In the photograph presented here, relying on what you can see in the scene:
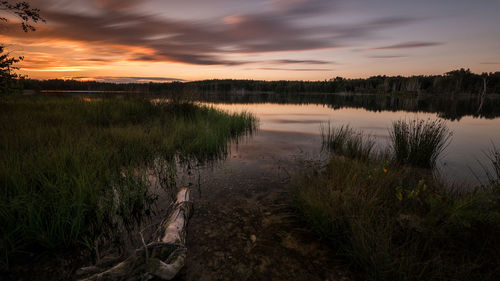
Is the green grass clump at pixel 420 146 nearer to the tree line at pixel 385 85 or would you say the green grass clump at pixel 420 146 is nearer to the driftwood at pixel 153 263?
the driftwood at pixel 153 263

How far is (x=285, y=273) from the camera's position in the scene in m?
2.99

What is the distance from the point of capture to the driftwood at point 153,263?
2393 mm

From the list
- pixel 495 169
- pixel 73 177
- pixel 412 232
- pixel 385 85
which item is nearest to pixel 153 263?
pixel 73 177

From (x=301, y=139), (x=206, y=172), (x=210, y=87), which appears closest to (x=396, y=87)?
(x=210, y=87)

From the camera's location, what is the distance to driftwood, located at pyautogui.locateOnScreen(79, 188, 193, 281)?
2.39 metres

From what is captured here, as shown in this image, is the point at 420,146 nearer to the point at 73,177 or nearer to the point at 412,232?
the point at 412,232

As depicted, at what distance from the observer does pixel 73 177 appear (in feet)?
13.3

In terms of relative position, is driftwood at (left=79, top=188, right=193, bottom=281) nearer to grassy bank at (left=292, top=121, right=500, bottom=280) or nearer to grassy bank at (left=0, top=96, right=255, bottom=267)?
grassy bank at (left=0, top=96, right=255, bottom=267)

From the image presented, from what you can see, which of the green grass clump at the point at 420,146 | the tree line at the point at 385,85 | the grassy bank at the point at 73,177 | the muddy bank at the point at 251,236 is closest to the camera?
the muddy bank at the point at 251,236

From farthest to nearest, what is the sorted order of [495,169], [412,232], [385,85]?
1. [385,85]
2. [495,169]
3. [412,232]

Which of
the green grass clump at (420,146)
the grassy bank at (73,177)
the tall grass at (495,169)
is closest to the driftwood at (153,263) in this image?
the grassy bank at (73,177)

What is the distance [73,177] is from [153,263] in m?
2.81

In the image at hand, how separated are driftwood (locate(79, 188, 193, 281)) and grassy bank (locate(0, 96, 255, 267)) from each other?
3.55 feet

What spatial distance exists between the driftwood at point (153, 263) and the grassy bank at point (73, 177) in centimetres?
108
